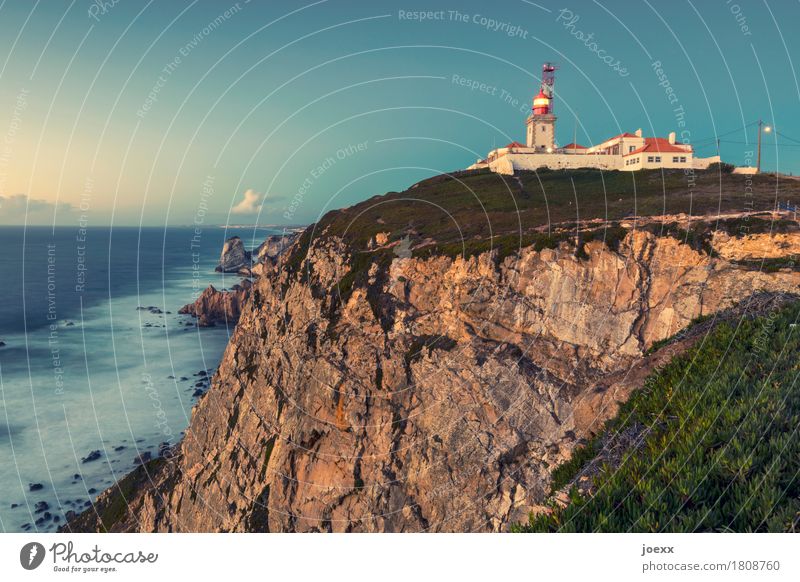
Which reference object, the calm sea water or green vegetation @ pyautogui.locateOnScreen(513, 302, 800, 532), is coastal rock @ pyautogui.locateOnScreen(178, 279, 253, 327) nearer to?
the calm sea water

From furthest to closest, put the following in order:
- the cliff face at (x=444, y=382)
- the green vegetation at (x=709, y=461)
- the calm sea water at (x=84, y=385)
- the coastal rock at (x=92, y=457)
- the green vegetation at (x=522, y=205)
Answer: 1. the coastal rock at (x=92, y=457)
2. the calm sea water at (x=84, y=385)
3. the green vegetation at (x=522, y=205)
4. the cliff face at (x=444, y=382)
5. the green vegetation at (x=709, y=461)

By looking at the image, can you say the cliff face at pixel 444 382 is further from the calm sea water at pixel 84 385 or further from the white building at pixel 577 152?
the white building at pixel 577 152

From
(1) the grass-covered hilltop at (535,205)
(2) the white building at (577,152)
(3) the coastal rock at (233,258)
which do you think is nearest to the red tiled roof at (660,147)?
(2) the white building at (577,152)

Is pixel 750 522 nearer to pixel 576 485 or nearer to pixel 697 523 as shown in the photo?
pixel 697 523

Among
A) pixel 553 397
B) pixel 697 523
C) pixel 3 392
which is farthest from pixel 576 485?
pixel 3 392

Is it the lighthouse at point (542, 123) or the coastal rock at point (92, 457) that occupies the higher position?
the lighthouse at point (542, 123)

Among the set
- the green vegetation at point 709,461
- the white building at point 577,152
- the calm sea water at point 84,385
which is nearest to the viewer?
the green vegetation at point 709,461

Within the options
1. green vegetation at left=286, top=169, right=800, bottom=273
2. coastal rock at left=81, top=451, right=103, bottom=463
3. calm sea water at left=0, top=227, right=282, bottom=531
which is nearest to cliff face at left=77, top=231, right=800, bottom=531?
green vegetation at left=286, top=169, right=800, bottom=273
